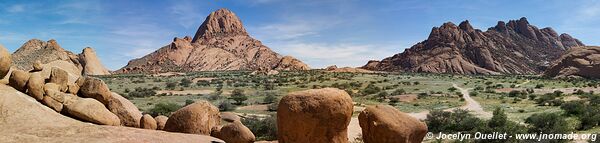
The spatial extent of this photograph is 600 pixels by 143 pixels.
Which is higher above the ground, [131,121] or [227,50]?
[227,50]

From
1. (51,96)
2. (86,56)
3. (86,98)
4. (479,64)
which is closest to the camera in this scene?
(51,96)

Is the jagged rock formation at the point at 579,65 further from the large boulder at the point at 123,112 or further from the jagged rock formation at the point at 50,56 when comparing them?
the jagged rock formation at the point at 50,56

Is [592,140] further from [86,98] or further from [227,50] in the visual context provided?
[227,50]

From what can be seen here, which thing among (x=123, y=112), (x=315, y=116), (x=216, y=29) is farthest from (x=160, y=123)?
(x=216, y=29)

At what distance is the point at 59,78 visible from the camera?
1650 centimetres

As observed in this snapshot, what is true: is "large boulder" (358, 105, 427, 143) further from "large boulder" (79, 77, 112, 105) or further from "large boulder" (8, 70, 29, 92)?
"large boulder" (8, 70, 29, 92)

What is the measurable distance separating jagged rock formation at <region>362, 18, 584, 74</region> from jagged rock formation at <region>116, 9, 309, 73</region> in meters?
34.9

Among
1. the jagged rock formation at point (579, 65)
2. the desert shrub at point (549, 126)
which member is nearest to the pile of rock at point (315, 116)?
the desert shrub at point (549, 126)

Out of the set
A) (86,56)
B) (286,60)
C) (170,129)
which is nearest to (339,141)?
(170,129)

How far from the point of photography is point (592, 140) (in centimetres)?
1912

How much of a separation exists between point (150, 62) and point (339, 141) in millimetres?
152739

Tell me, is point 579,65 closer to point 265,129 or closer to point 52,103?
point 265,129

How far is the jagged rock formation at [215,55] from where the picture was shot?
149m

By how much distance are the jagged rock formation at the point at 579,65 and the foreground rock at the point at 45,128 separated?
9979cm
